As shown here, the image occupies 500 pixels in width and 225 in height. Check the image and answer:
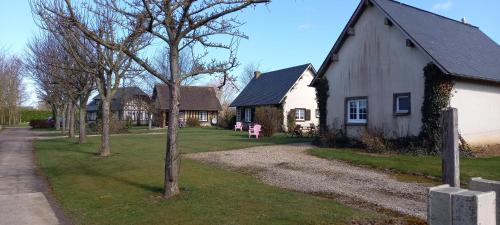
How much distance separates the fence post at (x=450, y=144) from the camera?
23.5ft

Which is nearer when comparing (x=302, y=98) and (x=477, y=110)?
(x=477, y=110)

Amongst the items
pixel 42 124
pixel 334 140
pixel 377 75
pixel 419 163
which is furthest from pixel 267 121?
pixel 42 124

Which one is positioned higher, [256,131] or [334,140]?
[256,131]

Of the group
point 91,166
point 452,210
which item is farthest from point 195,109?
point 452,210

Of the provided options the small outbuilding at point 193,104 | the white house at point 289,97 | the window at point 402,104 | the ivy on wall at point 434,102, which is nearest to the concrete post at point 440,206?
the ivy on wall at point 434,102

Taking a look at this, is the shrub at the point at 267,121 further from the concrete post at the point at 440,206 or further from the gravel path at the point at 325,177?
the concrete post at the point at 440,206

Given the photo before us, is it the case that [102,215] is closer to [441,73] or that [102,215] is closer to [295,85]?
[441,73]

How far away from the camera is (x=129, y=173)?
14672mm

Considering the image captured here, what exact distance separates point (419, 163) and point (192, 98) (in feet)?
165

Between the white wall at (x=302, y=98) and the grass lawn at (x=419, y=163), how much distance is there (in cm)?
2268

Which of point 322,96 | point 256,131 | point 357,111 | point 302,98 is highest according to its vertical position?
point 302,98

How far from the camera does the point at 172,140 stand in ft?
35.0

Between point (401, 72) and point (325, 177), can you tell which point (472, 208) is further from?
point (401, 72)

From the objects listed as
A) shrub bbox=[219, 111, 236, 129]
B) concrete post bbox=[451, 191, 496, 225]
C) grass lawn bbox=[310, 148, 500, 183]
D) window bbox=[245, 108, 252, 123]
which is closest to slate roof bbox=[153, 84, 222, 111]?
shrub bbox=[219, 111, 236, 129]
